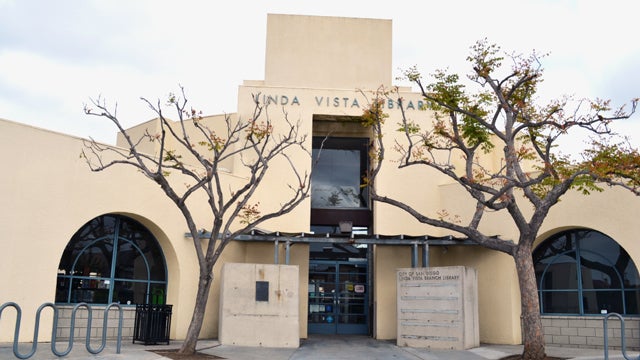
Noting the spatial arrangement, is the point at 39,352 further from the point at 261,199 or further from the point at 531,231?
the point at 531,231

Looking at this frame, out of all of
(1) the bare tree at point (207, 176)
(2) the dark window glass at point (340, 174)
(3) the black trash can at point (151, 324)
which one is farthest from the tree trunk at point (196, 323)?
(2) the dark window glass at point (340, 174)

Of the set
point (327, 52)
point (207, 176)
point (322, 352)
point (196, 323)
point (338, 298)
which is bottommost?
point (322, 352)

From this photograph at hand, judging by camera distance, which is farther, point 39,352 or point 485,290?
point 485,290

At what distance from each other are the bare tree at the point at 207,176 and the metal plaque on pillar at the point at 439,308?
4.18m

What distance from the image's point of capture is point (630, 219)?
15352 millimetres

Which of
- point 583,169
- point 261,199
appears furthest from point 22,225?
point 583,169

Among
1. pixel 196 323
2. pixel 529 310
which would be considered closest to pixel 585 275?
pixel 529 310

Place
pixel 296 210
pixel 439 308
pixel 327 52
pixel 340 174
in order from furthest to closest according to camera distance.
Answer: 1. pixel 340 174
2. pixel 327 52
3. pixel 296 210
4. pixel 439 308

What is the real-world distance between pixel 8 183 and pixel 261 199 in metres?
7.79

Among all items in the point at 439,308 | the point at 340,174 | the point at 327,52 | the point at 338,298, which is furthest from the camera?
the point at 340,174

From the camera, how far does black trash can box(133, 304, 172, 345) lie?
14656 mm

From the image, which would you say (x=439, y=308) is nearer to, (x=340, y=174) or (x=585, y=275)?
(x=585, y=275)

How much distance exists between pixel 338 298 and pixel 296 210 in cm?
Result: 356

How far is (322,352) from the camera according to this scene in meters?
14.5
